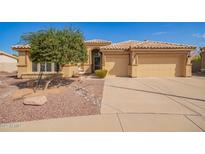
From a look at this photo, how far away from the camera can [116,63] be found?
18359 mm

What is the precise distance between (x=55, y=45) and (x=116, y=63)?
33.2 ft

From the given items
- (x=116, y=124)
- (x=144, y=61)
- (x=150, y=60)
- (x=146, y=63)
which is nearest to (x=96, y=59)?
(x=144, y=61)

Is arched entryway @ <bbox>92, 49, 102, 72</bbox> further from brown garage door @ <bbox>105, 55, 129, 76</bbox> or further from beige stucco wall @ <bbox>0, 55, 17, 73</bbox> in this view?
beige stucco wall @ <bbox>0, 55, 17, 73</bbox>

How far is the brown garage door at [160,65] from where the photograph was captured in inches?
706

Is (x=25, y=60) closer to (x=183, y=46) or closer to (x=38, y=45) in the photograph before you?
(x=38, y=45)

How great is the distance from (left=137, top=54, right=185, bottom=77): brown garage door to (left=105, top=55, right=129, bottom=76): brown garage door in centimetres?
163

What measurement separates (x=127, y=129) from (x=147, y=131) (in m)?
0.53

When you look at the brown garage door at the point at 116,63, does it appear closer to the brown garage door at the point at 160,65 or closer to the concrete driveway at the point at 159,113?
the brown garage door at the point at 160,65

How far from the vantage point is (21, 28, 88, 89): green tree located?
923 centimetres

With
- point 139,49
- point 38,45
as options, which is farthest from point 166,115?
point 139,49

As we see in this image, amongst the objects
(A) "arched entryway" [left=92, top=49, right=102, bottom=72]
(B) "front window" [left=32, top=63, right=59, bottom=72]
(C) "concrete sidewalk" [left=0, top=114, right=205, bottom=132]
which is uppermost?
(A) "arched entryway" [left=92, top=49, right=102, bottom=72]

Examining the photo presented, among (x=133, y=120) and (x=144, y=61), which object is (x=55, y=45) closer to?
(x=133, y=120)

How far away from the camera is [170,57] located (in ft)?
58.9

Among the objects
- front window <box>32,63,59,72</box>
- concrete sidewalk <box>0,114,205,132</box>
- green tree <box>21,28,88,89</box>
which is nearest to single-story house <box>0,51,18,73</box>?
front window <box>32,63,59,72</box>
